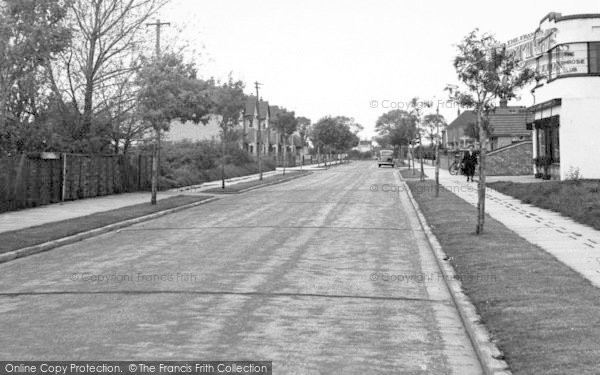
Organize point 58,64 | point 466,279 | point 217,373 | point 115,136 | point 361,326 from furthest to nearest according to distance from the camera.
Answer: point 115,136
point 58,64
point 466,279
point 361,326
point 217,373

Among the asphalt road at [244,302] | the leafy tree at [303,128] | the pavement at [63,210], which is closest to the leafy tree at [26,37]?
the pavement at [63,210]

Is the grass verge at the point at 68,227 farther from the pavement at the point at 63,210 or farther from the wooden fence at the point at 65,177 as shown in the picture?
the wooden fence at the point at 65,177

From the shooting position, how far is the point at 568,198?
18.7 metres

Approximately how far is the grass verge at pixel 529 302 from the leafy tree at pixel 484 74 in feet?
5.60

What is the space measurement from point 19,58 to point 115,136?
12588 millimetres

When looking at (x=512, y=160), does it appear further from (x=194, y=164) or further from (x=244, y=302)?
(x=244, y=302)

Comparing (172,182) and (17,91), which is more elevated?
(17,91)

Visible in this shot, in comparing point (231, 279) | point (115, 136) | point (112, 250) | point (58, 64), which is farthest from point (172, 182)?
point (231, 279)

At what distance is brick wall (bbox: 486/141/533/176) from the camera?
130 feet

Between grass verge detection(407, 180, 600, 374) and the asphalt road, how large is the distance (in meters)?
0.41

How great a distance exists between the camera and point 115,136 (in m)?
28.9

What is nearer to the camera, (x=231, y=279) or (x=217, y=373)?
(x=217, y=373)

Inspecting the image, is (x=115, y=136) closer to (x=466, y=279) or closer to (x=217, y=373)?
(x=466, y=279)

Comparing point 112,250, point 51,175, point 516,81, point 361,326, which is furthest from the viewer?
point 51,175
